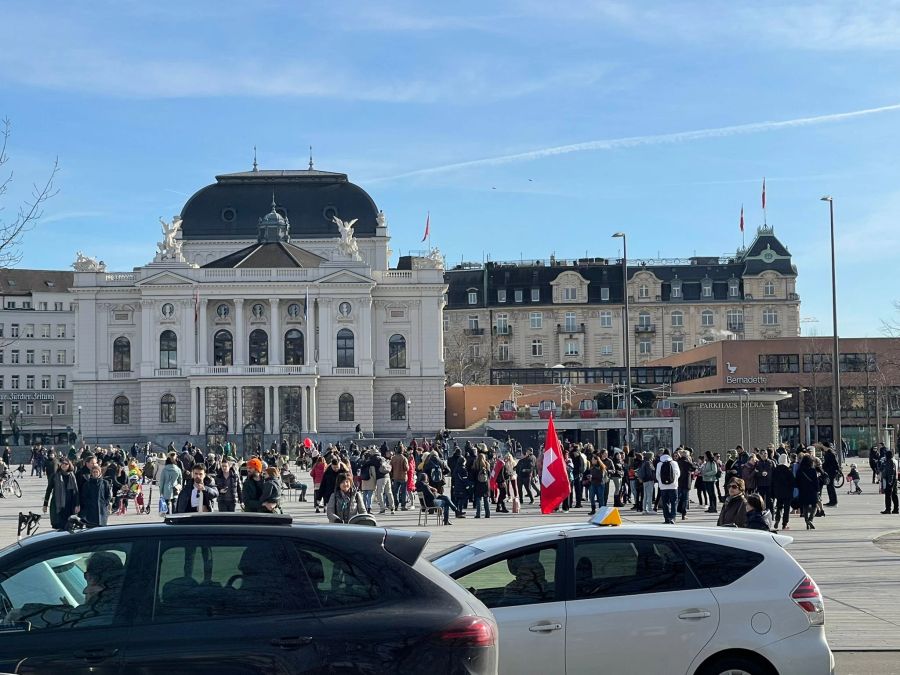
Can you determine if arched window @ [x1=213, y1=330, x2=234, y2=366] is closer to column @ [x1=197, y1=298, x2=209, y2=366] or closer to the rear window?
column @ [x1=197, y1=298, x2=209, y2=366]

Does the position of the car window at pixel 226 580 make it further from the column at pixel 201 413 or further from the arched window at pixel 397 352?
the arched window at pixel 397 352

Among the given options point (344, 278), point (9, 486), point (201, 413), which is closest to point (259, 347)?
point (201, 413)

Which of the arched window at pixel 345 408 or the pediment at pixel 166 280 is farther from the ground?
the pediment at pixel 166 280

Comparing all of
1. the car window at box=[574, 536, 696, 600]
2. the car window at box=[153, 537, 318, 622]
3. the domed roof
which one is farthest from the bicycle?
the domed roof

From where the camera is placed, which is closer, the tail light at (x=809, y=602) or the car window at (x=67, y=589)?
the car window at (x=67, y=589)

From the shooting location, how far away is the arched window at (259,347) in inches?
3738

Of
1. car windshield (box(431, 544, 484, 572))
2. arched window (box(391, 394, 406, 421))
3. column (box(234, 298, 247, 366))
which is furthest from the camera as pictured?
arched window (box(391, 394, 406, 421))

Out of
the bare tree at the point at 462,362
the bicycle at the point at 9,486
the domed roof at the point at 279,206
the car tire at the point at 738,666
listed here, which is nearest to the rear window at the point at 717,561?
the car tire at the point at 738,666

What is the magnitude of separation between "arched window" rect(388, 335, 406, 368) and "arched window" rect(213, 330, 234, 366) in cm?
1176

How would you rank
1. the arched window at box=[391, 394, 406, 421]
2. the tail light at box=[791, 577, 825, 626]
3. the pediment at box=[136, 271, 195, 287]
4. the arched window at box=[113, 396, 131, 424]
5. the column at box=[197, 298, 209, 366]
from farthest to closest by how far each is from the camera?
the arched window at box=[391, 394, 406, 421], the arched window at box=[113, 396, 131, 424], the column at box=[197, 298, 209, 366], the pediment at box=[136, 271, 195, 287], the tail light at box=[791, 577, 825, 626]

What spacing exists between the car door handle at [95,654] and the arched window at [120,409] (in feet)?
299

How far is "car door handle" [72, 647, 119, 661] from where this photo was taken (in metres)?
6.48

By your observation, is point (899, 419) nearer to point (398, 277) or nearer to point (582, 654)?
point (398, 277)

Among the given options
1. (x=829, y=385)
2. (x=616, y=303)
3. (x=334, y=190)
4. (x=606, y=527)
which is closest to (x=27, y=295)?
(x=334, y=190)
